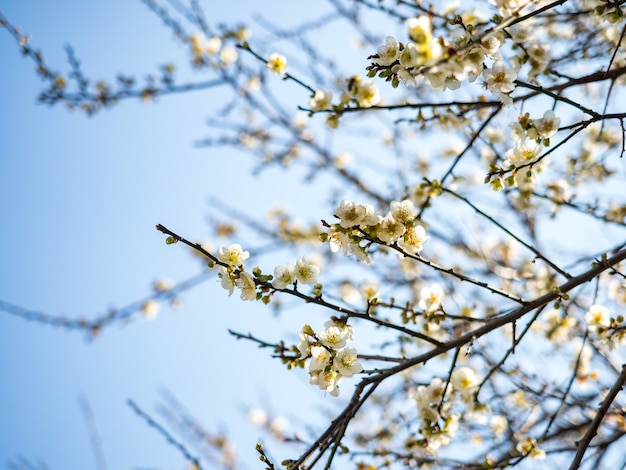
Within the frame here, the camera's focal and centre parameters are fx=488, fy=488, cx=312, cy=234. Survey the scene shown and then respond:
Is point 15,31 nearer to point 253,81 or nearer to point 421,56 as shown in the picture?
point 253,81

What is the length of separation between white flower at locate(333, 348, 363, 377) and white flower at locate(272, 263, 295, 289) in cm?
32

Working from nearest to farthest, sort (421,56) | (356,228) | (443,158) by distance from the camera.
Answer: (421,56) → (356,228) → (443,158)

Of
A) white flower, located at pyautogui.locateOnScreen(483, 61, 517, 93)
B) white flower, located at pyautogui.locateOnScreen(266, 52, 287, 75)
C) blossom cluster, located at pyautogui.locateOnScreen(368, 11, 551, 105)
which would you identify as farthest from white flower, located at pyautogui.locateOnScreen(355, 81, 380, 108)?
white flower, located at pyautogui.locateOnScreen(483, 61, 517, 93)

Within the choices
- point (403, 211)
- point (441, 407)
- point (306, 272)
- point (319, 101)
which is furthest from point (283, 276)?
point (319, 101)

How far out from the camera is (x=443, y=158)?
5.10 m

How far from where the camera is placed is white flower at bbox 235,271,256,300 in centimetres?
176

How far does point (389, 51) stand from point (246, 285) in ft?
3.29

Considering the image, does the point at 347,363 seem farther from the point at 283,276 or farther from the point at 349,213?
the point at 349,213

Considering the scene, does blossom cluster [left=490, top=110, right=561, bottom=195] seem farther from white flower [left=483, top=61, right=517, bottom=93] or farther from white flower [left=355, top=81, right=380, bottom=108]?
white flower [left=355, top=81, right=380, bottom=108]

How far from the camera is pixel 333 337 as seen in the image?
178 centimetres

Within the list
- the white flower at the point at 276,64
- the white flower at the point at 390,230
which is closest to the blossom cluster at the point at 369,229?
the white flower at the point at 390,230

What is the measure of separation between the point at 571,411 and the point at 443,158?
8.67ft

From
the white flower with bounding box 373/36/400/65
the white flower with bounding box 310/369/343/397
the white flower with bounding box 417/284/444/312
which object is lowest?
the white flower with bounding box 310/369/343/397

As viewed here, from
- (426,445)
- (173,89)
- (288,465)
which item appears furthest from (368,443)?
(173,89)
